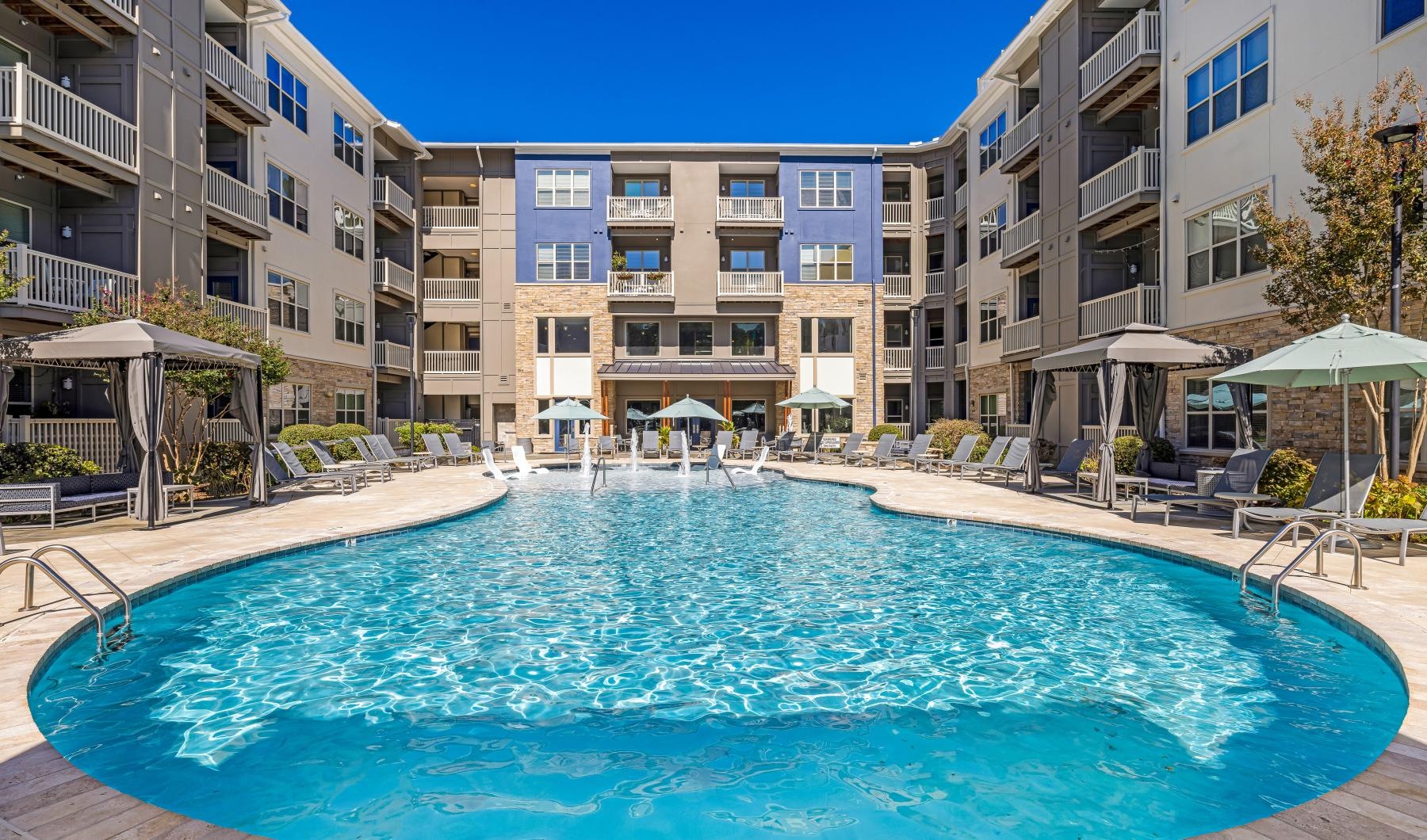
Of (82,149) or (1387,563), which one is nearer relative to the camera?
(1387,563)

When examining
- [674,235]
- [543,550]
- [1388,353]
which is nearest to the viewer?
[1388,353]

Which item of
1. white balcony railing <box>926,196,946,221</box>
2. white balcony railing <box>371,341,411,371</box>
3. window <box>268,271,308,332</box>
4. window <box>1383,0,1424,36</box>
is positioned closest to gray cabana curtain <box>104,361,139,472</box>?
window <box>268,271,308,332</box>

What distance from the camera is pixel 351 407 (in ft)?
85.1

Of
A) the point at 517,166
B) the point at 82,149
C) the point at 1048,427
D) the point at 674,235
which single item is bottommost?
the point at 1048,427

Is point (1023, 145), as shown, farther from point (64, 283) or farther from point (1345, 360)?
point (64, 283)

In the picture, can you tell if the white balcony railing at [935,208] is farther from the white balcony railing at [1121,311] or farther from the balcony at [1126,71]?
the white balcony railing at [1121,311]

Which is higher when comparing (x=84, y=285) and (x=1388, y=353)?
(x=84, y=285)

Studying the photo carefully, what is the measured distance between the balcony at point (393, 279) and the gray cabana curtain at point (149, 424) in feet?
59.9

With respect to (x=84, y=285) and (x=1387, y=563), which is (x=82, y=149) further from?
(x=1387, y=563)

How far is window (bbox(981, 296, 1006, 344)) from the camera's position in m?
25.5

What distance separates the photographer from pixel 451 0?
27.1 meters

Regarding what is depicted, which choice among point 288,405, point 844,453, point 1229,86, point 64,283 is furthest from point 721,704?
point 288,405

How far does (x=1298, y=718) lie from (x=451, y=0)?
31.6 metres

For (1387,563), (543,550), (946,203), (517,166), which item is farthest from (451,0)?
(1387,563)
